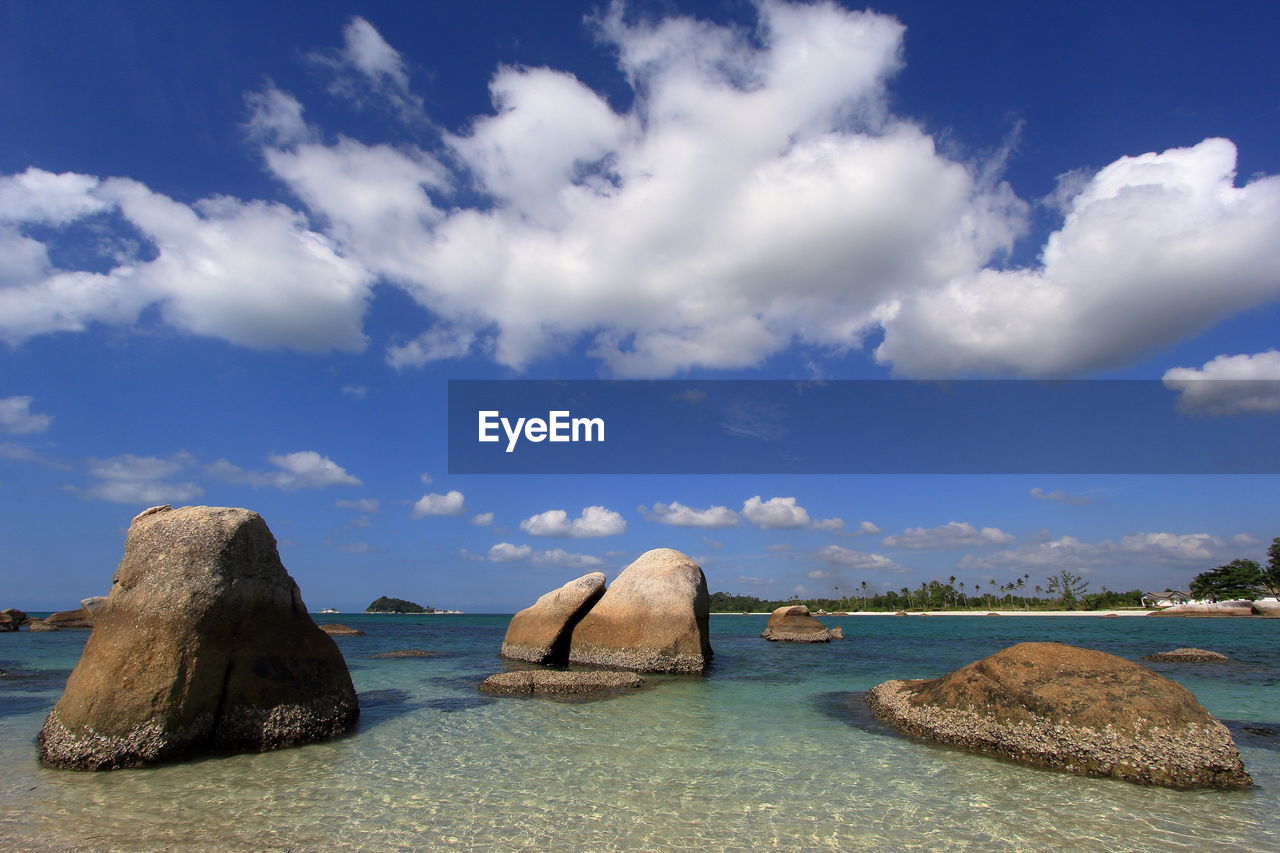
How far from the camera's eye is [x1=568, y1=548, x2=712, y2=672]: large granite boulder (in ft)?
69.3

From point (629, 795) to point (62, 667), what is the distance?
24.6m

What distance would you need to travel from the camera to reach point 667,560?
23.5m

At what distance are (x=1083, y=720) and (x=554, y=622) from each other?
697 inches

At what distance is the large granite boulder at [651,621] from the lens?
69.3 ft

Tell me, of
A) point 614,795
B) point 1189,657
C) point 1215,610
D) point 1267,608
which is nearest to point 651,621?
point 614,795

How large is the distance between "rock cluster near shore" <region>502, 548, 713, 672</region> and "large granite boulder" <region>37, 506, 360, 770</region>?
11672 mm

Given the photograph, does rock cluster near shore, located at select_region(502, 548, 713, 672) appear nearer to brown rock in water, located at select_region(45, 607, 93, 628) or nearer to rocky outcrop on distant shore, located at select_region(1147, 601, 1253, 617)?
brown rock in water, located at select_region(45, 607, 93, 628)

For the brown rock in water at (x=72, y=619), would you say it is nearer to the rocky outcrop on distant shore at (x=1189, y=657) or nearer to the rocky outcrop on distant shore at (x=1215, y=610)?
the rocky outcrop on distant shore at (x=1189, y=657)

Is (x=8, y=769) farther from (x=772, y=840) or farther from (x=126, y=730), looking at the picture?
(x=772, y=840)

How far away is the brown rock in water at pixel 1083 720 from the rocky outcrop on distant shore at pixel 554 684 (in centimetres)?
788

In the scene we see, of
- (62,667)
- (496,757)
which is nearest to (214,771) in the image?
(496,757)

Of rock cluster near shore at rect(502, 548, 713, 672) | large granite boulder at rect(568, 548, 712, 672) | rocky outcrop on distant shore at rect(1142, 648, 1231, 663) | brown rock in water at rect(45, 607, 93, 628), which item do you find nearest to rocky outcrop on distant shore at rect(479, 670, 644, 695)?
large granite boulder at rect(568, 548, 712, 672)

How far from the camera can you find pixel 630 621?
72.4 ft

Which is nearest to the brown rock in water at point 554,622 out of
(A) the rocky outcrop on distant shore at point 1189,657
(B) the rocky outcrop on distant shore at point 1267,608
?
(A) the rocky outcrop on distant shore at point 1189,657
